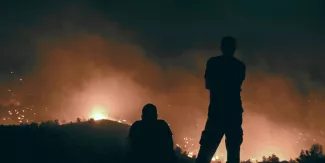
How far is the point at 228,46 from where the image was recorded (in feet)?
28.4

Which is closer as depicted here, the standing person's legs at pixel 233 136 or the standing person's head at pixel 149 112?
the standing person's head at pixel 149 112

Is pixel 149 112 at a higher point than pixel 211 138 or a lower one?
higher

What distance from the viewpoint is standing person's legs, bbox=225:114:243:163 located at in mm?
8375

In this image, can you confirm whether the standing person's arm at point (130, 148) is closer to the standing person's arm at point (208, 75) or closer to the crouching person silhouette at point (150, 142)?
the crouching person silhouette at point (150, 142)

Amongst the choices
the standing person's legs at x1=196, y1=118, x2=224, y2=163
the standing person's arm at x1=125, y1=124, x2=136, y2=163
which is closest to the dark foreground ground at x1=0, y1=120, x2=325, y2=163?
the standing person's arm at x1=125, y1=124, x2=136, y2=163

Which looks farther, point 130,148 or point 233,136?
point 233,136

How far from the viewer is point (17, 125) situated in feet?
51.2

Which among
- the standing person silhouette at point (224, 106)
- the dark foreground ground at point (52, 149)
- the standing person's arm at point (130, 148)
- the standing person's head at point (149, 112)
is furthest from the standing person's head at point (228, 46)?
the dark foreground ground at point (52, 149)

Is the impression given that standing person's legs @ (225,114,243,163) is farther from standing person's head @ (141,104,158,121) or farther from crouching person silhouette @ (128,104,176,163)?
standing person's head @ (141,104,158,121)

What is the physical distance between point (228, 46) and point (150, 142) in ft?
9.47

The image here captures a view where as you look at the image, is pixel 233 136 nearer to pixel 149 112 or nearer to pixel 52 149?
pixel 149 112

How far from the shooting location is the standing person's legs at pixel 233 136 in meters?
8.38

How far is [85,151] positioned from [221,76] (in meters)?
7.90

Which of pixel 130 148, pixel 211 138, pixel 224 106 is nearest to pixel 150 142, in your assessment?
pixel 130 148
